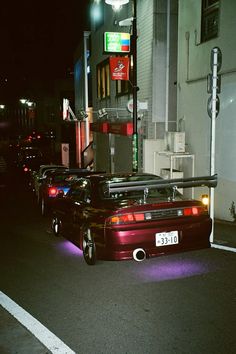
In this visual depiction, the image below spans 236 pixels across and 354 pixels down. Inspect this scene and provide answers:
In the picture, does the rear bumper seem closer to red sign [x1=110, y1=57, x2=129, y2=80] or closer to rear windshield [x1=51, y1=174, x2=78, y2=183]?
rear windshield [x1=51, y1=174, x2=78, y2=183]

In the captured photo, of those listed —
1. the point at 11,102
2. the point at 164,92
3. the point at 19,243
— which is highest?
the point at 11,102

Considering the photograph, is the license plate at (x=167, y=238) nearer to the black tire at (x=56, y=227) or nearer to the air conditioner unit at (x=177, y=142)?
the black tire at (x=56, y=227)

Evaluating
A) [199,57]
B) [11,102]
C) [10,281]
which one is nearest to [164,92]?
[199,57]

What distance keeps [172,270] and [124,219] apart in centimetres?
126

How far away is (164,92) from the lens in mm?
14805

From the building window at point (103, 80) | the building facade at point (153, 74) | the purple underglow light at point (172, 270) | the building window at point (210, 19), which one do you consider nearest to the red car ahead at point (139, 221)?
the purple underglow light at point (172, 270)

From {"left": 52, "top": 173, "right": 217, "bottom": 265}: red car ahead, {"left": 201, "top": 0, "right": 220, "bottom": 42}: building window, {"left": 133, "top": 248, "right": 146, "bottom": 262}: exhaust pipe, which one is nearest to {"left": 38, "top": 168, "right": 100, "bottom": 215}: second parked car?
{"left": 52, "top": 173, "right": 217, "bottom": 265}: red car ahead

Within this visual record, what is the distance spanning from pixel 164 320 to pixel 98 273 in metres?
2.07

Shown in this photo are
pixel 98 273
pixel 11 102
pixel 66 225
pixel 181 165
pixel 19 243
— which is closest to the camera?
pixel 98 273

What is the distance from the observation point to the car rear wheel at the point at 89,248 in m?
6.85

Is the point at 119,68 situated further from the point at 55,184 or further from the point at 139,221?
the point at 139,221

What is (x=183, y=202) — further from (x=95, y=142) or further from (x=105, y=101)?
(x=95, y=142)

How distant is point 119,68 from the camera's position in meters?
15.3

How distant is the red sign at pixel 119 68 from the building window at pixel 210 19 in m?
4.33
